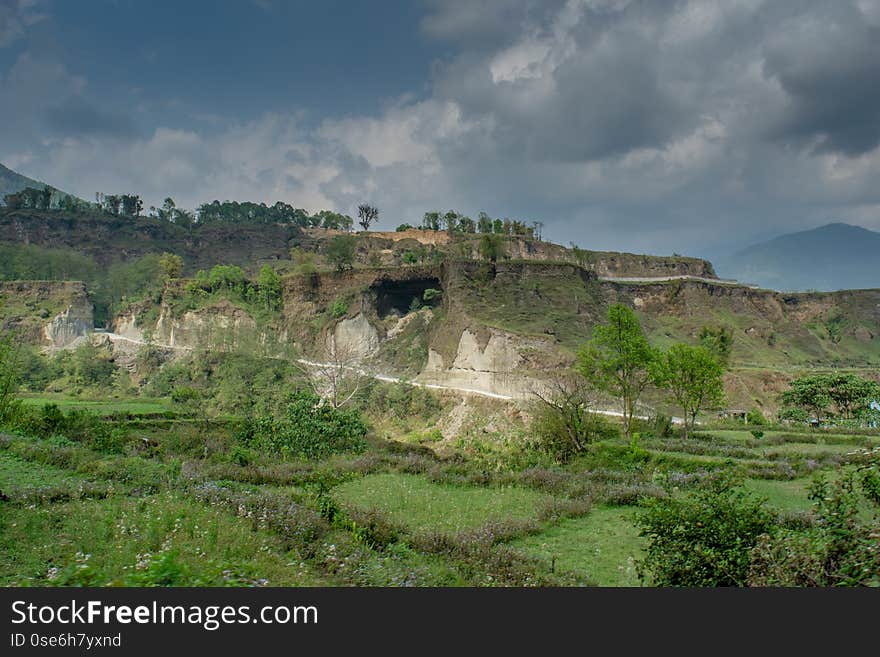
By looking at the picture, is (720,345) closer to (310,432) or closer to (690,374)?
(690,374)

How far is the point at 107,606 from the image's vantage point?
4922 millimetres

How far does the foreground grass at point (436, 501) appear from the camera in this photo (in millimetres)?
12203

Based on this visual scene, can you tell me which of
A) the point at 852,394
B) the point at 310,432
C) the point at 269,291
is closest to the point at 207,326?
the point at 269,291

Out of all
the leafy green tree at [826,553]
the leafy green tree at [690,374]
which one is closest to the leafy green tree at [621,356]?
the leafy green tree at [690,374]

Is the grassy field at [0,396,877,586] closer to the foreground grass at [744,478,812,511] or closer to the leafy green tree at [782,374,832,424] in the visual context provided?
the foreground grass at [744,478,812,511]

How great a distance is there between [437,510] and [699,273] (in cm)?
9511

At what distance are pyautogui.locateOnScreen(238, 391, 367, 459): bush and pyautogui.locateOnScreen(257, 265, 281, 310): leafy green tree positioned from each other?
4416 centimetres

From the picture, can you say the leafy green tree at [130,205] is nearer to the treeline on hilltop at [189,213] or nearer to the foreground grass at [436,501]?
the treeline on hilltop at [189,213]

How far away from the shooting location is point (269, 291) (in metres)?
68.2

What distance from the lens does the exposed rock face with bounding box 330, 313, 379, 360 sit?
200 ft

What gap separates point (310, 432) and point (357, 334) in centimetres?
3806

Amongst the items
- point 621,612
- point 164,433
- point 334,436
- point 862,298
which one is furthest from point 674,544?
point 862,298

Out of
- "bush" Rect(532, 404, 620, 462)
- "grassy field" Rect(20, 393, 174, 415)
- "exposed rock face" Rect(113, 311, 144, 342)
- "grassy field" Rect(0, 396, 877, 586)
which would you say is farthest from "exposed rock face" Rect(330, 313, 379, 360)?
"grassy field" Rect(0, 396, 877, 586)

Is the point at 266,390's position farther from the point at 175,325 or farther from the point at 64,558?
the point at 64,558
